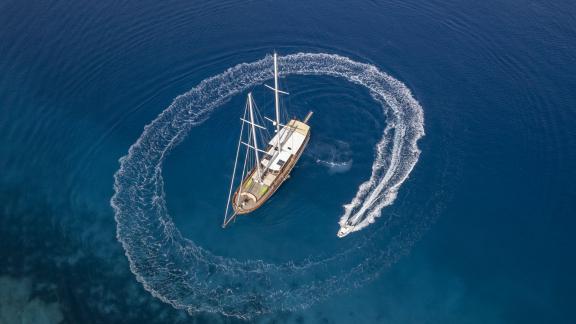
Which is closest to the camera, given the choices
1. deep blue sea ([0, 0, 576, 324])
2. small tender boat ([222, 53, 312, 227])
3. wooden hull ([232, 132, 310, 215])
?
deep blue sea ([0, 0, 576, 324])

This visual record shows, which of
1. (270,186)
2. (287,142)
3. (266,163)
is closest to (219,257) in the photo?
(270,186)

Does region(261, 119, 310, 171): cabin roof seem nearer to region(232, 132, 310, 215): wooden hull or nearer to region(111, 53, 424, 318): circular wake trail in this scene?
region(232, 132, 310, 215): wooden hull

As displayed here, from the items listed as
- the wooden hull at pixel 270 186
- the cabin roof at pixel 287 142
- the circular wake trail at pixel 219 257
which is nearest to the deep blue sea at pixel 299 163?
the circular wake trail at pixel 219 257

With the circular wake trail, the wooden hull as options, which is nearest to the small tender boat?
the wooden hull

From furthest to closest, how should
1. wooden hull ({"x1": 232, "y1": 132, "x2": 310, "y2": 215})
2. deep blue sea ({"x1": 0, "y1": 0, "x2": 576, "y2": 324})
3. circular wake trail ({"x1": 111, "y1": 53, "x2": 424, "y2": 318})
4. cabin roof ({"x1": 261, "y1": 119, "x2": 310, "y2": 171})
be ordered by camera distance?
cabin roof ({"x1": 261, "y1": 119, "x2": 310, "y2": 171}), wooden hull ({"x1": 232, "y1": 132, "x2": 310, "y2": 215}), deep blue sea ({"x1": 0, "y1": 0, "x2": 576, "y2": 324}), circular wake trail ({"x1": 111, "y1": 53, "x2": 424, "y2": 318})

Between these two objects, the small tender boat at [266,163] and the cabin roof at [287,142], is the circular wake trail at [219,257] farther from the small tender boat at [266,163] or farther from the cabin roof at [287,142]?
the cabin roof at [287,142]

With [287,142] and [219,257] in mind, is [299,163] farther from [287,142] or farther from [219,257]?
[219,257]

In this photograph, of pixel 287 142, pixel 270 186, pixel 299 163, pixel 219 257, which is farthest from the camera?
pixel 299 163
